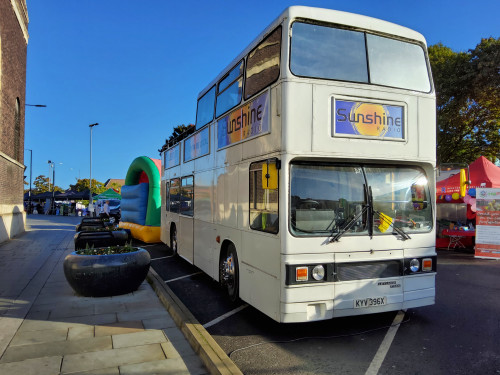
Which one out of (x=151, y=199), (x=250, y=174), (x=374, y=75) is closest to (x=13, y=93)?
(x=151, y=199)

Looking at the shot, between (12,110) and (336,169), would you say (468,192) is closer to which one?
(336,169)

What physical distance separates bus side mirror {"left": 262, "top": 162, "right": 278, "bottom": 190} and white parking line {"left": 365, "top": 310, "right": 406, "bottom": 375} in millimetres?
2247

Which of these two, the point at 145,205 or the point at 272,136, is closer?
the point at 272,136

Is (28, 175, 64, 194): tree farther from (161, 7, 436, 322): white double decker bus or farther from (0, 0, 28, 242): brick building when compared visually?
(161, 7, 436, 322): white double decker bus

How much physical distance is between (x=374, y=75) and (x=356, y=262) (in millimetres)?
2484

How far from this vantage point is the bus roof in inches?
194

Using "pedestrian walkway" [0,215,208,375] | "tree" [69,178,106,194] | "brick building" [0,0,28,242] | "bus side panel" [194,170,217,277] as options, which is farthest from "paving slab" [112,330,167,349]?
"tree" [69,178,106,194]

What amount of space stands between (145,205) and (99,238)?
554 centimetres

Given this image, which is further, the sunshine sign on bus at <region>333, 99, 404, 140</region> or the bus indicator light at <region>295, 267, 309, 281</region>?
the sunshine sign on bus at <region>333, 99, 404, 140</region>

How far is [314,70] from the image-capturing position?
4863 mm

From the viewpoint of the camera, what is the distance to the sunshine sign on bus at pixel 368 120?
4863 mm

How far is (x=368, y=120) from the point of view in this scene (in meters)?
4.96

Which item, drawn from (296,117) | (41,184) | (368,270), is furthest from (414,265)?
(41,184)

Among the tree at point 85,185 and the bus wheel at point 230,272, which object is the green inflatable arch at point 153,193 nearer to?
the bus wheel at point 230,272
